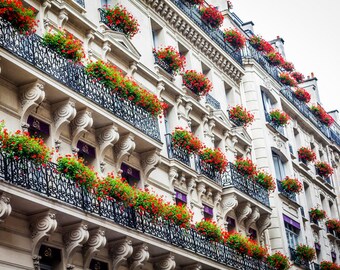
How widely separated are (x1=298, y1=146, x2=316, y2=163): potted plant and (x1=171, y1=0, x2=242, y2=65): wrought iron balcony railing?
719 cm

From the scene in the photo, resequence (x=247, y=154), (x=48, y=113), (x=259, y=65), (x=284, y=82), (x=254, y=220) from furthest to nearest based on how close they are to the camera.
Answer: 1. (x=284, y=82)
2. (x=259, y=65)
3. (x=247, y=154)
4. (x=254, y=220)
5. (x=48, y=113)

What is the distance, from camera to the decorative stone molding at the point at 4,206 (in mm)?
15797

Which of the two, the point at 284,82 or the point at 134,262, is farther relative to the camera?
the point at 284,82

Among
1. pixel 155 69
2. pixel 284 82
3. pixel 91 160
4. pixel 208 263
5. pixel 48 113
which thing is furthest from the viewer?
pixel 284 82

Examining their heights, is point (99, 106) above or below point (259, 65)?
below

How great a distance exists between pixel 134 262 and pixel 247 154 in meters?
13.2

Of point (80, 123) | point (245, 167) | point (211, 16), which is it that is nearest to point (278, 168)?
point (245, 167)

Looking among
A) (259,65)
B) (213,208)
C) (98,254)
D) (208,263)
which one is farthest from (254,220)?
(98,254)

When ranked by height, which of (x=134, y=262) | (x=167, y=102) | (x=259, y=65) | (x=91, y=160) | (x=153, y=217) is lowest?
(x=134, y=262)

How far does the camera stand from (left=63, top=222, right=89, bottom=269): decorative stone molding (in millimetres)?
18328

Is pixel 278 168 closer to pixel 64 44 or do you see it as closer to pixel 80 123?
pixel 80 123

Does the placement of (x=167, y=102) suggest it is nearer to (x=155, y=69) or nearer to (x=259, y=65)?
(x=155, y=69)

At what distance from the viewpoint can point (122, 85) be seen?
2245 centimetres

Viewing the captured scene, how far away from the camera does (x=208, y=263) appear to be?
2405cm
